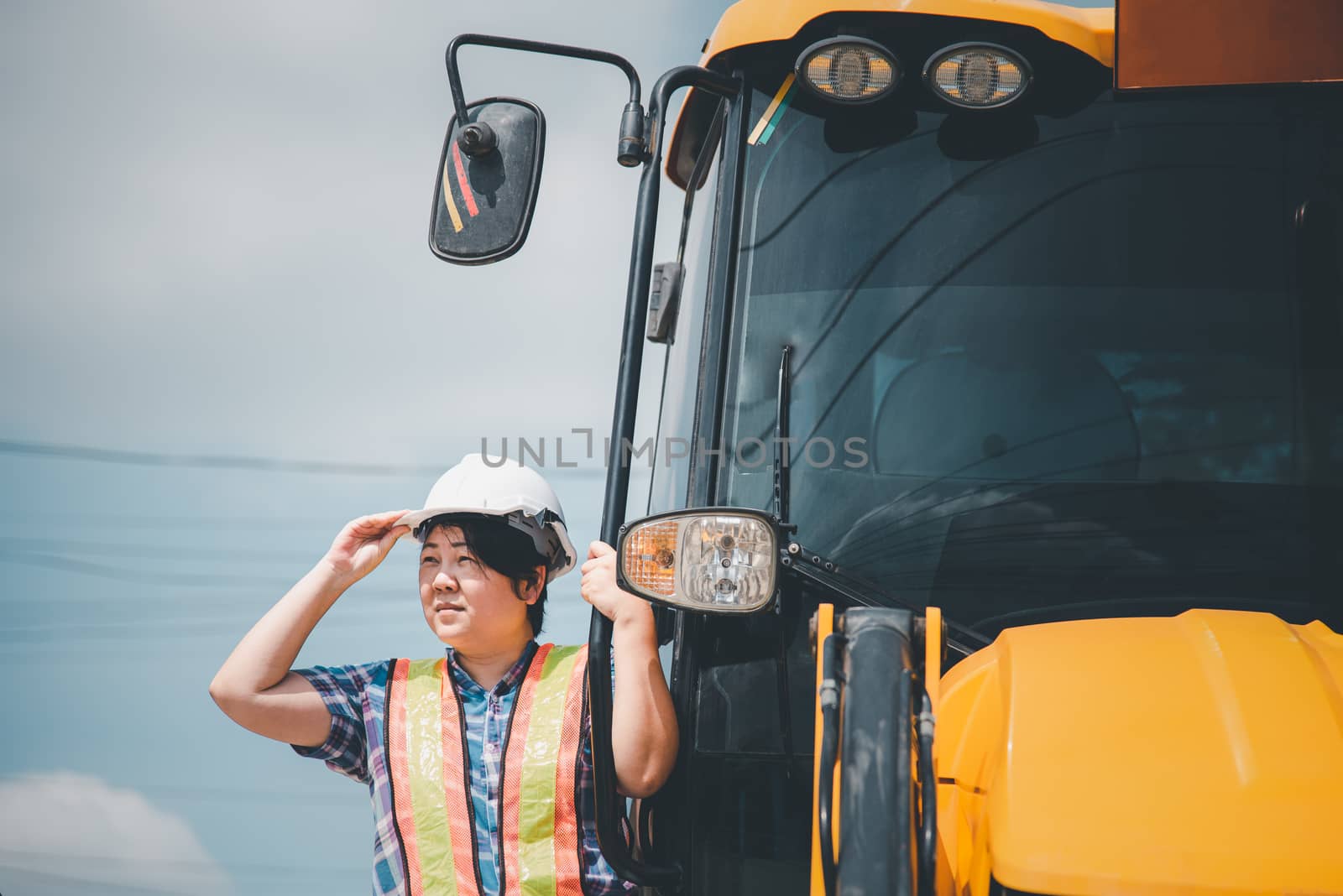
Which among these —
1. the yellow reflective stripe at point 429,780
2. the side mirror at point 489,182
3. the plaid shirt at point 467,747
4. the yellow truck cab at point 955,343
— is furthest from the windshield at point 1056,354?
the yellow reflective stripe at point 429,780

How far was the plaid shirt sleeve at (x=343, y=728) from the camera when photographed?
8.21 ft

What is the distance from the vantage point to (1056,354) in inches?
82.5

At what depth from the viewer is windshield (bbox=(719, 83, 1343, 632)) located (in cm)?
197

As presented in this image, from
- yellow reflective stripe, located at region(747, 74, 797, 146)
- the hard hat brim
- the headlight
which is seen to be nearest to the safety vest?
the hard hat brim

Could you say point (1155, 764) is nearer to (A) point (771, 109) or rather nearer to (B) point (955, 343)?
(B) point (955, 343)

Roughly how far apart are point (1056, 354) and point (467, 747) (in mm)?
1405

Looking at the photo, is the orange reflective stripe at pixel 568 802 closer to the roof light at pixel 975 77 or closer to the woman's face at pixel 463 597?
the woman's face at pixel 463 597

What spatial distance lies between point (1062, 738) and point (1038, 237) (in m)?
1.17

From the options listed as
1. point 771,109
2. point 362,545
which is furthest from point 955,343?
point 362,545

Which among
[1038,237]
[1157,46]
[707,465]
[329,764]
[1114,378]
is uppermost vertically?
[1157,46]

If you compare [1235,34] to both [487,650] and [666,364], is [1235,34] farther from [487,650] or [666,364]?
[487,650]

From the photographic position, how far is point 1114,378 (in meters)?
2.07

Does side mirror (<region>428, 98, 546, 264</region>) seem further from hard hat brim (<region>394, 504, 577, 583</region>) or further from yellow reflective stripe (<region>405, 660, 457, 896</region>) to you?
yellow reflective stripe (<region>405, 660, 457, 896</region>)

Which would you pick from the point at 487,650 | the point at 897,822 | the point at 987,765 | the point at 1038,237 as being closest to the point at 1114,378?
the point at 1038,237
